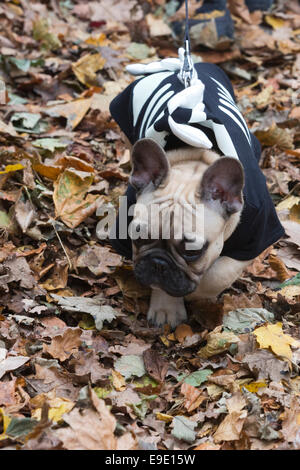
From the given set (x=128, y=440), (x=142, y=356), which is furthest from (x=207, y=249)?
(x=128, y=440)

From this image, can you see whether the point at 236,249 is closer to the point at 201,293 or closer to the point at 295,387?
the point at 201,293

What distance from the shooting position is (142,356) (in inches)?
129

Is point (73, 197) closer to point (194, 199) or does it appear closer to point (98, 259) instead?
point (98, 259)

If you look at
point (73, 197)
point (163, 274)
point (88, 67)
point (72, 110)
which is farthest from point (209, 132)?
point (88, 67)

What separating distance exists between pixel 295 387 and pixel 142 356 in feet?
2.68

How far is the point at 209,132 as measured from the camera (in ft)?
10.7

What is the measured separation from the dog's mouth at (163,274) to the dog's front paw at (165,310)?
460mm

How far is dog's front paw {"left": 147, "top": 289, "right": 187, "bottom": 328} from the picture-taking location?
3.63 meters

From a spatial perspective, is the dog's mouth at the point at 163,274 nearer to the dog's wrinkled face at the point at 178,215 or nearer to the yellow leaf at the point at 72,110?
the dog's wrinkled face at the point at 178,215

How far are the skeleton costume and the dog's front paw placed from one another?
319 millimetres

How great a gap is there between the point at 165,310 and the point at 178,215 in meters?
0.83

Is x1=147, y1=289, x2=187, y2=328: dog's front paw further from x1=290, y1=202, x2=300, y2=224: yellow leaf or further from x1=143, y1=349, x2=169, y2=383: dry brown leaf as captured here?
x1=290, y1=202, x2=300, y2=224: yellow leaf

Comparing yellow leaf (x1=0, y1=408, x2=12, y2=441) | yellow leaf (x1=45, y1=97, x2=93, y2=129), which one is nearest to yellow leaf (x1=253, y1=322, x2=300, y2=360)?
yellow leaf (x1=0, y1=408, x2=12, y2=441)


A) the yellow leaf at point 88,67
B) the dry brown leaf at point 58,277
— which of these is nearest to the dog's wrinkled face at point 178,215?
the dry brown leaf at point 58,277
